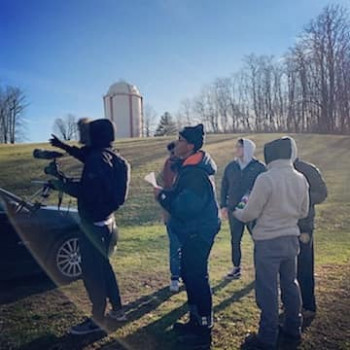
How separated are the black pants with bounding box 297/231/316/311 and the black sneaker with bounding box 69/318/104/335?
6.92ft

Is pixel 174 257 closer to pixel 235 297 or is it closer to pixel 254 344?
pixel 235 297

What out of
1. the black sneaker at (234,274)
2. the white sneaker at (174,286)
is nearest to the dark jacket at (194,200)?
the white sneaker at (174,286)

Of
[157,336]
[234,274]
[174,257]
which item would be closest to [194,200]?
[157,336]

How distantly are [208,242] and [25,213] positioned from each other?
8.92ft

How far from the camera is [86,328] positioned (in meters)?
3.96

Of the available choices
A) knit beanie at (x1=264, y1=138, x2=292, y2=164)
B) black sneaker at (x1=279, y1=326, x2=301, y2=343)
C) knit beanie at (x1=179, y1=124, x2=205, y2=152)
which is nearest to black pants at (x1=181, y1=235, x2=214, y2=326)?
black sneaker at (x1=279, y1=326, x2=301, y2=343)

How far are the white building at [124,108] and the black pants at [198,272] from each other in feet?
167

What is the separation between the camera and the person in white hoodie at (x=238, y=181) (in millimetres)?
5504

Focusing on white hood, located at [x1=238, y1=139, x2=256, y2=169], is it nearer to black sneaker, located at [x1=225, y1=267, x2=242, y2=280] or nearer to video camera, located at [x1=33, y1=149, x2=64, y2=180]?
black sneaker, located at [x1=225, y1=267, x2=242, y2=280]

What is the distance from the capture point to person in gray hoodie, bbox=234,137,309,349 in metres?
3.61

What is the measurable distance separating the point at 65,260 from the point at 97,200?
2.06 metres

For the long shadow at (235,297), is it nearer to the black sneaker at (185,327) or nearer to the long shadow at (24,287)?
the black sneaker at (185,327)

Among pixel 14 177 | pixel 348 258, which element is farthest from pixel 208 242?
pixel 14 177

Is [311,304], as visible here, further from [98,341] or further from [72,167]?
[72,167]
